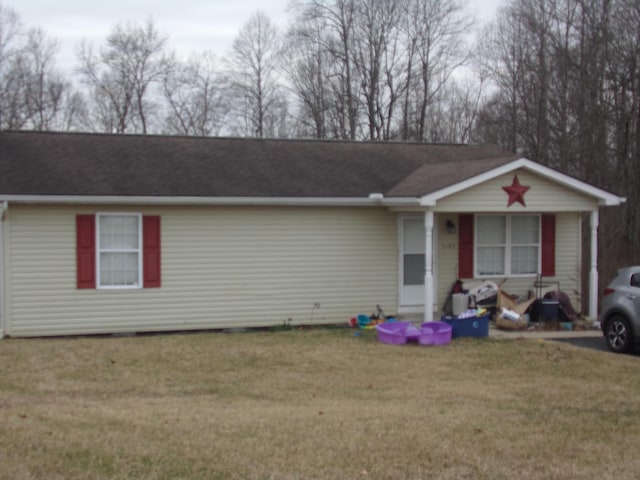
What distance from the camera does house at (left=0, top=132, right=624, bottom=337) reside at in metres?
13.6

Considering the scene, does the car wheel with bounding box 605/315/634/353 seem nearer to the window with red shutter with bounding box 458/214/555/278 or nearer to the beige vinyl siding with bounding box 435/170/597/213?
the beige vinyl siding with bounding box 435/170/597/213

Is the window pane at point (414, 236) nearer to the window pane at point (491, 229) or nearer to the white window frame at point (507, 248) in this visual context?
the white window frame at point (507, 248)

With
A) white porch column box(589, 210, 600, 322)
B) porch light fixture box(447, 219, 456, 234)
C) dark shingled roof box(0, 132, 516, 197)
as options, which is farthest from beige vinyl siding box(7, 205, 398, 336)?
white porch column box(589, 210, 600, 322)

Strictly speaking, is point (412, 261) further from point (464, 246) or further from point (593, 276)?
point (593, 276)

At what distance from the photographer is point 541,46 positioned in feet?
89.4

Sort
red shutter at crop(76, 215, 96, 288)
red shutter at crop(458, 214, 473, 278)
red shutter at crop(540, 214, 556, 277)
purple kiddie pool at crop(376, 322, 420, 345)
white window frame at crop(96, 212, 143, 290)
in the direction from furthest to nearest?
1. red shutter at crop(540, 214, 556, 277)
2. red shutter at crop(458, 214, 473, 278)
3. white window frame at crop(96, 212, 143, 290)
4. red shutter at crop(76, 215, 96, 288)
5. purple kiddie pool at crop(376, 322, 420, 345)

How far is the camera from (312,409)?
8.20m

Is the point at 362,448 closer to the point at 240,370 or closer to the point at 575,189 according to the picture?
the point at 240,370

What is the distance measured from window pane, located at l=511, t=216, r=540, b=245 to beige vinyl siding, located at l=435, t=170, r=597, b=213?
1469 millimetres

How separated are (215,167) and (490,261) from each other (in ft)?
20.0

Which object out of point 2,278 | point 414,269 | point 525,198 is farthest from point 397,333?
point 2,278

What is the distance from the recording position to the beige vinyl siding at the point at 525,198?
14305 millimetres

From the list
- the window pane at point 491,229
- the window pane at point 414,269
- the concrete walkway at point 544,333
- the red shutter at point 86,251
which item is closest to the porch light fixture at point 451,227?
the window pane at point 491,229

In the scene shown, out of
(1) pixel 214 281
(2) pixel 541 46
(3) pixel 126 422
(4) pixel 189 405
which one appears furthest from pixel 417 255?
(2) pixel 541 46
